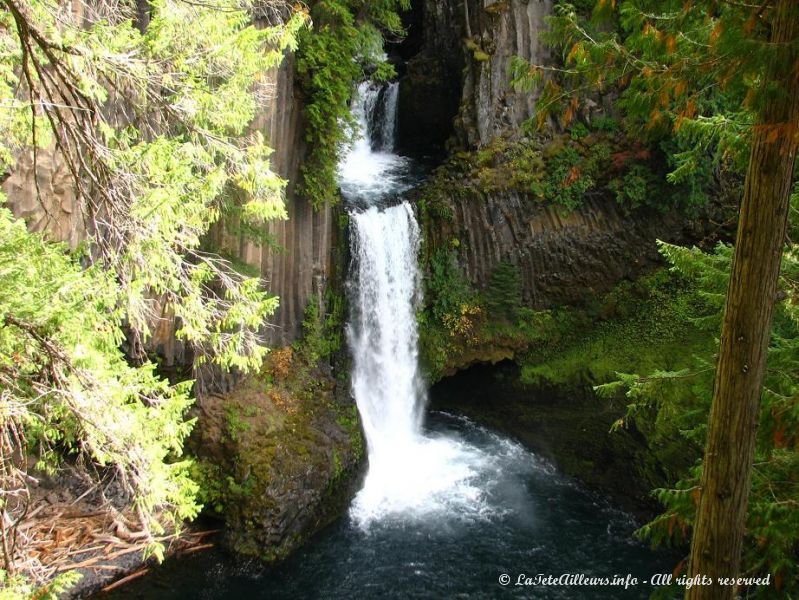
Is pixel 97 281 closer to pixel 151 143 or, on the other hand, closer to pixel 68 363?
pixel 68 363

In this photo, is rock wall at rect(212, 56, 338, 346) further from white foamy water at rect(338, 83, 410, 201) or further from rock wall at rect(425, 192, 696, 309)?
white foamy water at rect(338, 83, 410, 201)

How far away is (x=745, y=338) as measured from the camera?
3.52 meters

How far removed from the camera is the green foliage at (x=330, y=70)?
995 centimetres

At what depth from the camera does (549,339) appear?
13.4 metres

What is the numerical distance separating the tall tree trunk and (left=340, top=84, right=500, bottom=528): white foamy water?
7.29m

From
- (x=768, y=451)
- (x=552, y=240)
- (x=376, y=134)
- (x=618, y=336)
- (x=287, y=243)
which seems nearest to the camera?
(x=768, y=451)

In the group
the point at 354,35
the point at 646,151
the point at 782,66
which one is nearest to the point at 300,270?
the point at 354,35

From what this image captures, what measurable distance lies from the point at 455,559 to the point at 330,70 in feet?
29.6

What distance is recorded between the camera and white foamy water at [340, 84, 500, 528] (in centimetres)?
1121

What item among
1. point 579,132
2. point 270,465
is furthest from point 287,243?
point 579,132

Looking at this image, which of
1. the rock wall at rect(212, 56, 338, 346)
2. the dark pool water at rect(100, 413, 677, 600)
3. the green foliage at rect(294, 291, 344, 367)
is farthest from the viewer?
the green foliage at rect(294, 291, 344, 367)

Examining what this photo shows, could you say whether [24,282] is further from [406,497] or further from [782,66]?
[406,497]

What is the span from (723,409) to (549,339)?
990 centimetres

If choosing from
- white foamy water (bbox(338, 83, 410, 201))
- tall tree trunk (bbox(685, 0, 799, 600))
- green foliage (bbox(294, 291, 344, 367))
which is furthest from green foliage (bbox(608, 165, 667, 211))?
tall tree trunk (bbox(685, 0, 799, 600))
